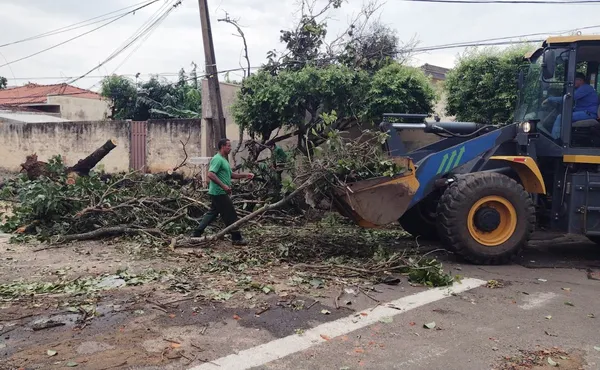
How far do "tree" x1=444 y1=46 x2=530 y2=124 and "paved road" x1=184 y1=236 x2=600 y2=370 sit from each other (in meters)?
6.17

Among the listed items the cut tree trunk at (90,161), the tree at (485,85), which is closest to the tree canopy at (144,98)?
the cut tree trunk at (90,161)

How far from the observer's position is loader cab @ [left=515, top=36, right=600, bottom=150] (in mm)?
6770

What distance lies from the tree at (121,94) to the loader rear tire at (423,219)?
18.6 metres

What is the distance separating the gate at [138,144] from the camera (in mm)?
17844

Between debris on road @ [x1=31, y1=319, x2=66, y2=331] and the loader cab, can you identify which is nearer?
debris on road @ [x1=31, y1=319, x2=66, y2=331]

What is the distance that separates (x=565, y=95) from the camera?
6855 mm

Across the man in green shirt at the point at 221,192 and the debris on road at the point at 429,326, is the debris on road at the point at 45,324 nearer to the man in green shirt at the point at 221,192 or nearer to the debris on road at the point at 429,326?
the debris on road at the point at 429,326

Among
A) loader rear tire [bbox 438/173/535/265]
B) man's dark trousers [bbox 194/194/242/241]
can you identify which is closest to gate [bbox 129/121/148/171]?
man's dark trousers [bbox 194/194/242/241]

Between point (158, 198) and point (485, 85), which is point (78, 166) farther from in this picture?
point (485, 85)

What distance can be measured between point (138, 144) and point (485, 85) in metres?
11.7

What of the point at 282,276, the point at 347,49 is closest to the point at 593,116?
the point at 282,276

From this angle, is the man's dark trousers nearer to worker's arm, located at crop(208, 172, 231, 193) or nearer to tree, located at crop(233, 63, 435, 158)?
worker's arm, located at crop(208, 172, 231, 193)

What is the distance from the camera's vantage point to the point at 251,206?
9375 millimetres

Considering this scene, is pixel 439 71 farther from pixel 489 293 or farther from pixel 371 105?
pixel 489 293
